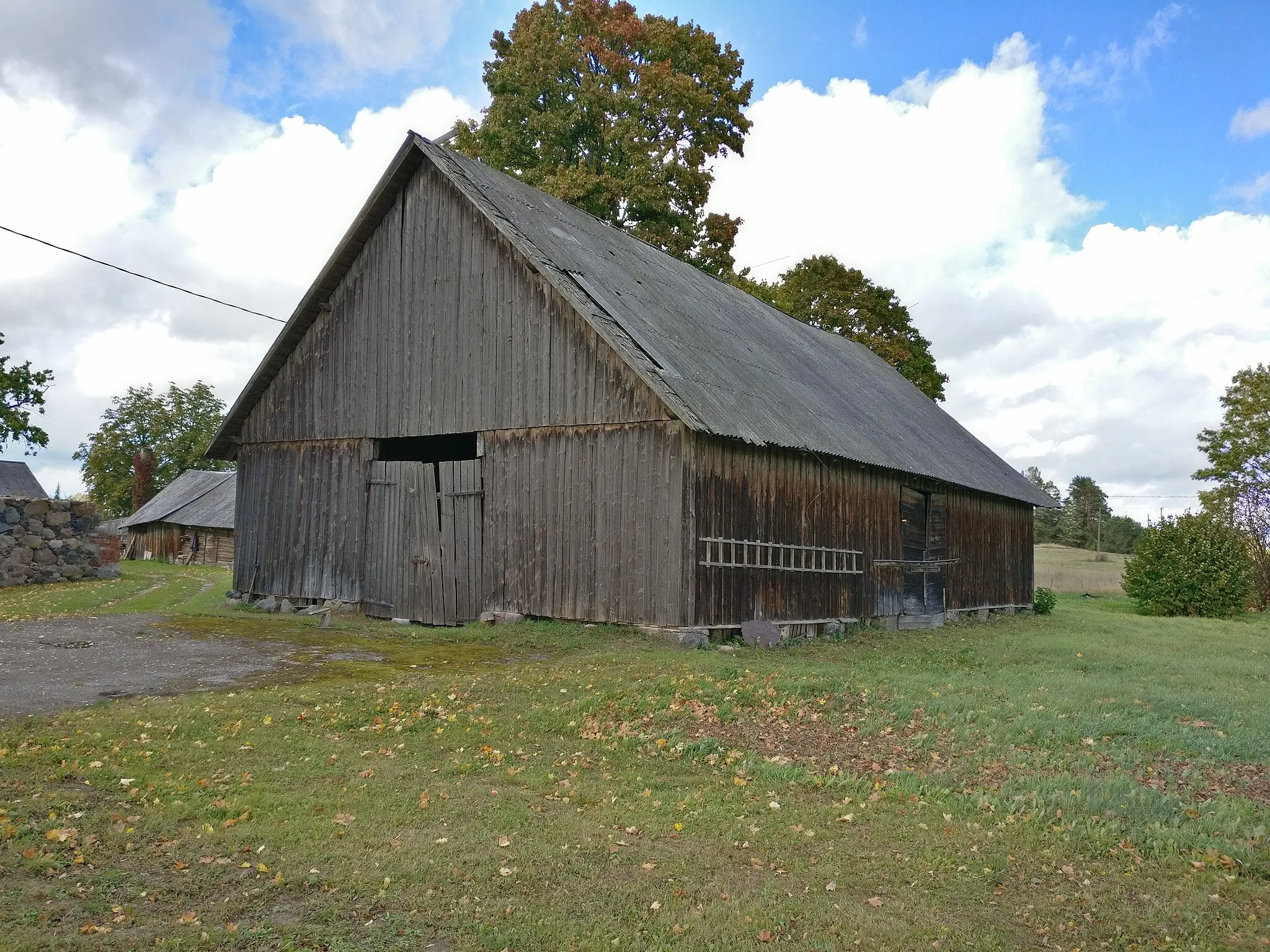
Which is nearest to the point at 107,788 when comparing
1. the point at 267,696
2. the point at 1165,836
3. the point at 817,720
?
the point at 267,696

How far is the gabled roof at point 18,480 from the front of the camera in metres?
49.1

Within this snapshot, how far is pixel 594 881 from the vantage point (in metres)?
5.75

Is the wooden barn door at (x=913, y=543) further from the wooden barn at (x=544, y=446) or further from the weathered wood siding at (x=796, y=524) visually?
the weathered wood siding at (x=796, y=524)

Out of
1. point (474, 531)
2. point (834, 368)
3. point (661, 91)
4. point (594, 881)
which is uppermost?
point (661, 91)

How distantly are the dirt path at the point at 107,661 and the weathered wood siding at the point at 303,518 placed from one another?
3.86 meters

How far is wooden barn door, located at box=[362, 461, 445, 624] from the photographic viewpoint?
59.4 ft

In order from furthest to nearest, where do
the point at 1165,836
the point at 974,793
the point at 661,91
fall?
1. the point at 661,91
2. the point at 974,793
3. the point at 1165,836

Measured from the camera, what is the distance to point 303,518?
66.4 feet

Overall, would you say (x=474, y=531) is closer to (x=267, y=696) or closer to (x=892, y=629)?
(x=267, y=696)

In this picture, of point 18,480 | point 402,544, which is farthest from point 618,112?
point 18,480

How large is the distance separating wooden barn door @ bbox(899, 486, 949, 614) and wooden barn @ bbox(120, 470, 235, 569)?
1390 inches

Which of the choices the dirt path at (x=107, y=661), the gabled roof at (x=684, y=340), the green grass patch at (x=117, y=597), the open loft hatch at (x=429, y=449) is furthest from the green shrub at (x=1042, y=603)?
the dirt path at (x=107, y=661)

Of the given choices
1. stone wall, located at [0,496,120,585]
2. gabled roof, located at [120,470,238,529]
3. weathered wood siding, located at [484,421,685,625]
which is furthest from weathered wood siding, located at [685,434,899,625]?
gabled roof, located at [120,470,238,529]

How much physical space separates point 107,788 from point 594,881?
3.80m
